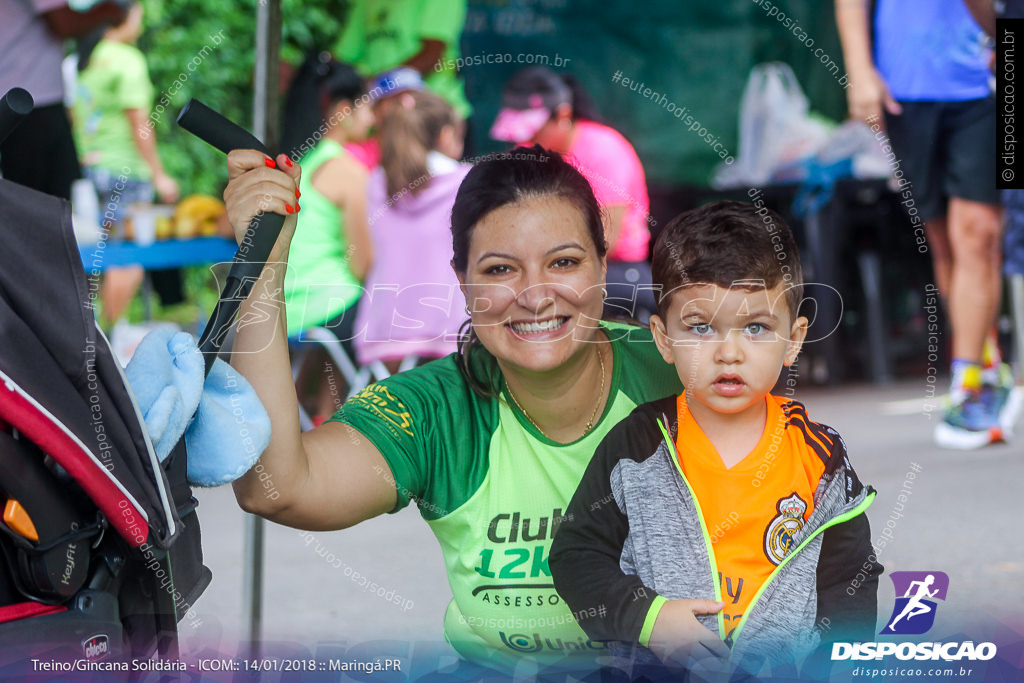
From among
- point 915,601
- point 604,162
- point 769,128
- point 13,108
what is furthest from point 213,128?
point 769,128

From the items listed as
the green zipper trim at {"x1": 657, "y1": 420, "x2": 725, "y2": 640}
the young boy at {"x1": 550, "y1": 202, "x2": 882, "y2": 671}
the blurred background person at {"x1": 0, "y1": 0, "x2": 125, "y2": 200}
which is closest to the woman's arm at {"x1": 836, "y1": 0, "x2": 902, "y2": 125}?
the young boy at {"x1": 550, "y1": 202, "x2": 882, "y2": 671}

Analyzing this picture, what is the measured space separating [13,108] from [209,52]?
4.30 metres

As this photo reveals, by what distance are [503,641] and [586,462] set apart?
11.5 inches

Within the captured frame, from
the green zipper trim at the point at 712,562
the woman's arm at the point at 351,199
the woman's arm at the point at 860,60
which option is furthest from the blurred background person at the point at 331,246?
the woman's arm at the point at 860,60

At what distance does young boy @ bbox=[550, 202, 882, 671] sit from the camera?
4.50 feet

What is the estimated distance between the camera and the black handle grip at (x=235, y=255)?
138cm

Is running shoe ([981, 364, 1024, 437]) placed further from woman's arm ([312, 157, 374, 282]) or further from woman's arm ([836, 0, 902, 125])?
woman's arm ([312, 157, 374, 282])

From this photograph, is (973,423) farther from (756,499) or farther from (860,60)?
(756,499)

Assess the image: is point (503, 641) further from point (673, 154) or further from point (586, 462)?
point (673, 154)

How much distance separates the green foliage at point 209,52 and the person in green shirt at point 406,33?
169cm

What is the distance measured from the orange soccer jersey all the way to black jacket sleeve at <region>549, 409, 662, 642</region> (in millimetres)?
81

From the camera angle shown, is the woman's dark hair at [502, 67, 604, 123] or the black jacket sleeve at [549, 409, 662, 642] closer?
the black jacket sleeve at [549, 409, 662, 642]

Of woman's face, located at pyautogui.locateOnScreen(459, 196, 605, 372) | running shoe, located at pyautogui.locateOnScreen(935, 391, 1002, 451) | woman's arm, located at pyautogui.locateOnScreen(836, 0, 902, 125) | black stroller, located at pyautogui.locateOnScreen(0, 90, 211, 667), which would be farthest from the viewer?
running shoe, located at pyautogui.locateOnScreen(935, 391, 1002, 451)

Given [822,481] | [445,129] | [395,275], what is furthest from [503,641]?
[445,129]
